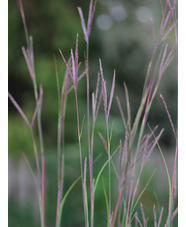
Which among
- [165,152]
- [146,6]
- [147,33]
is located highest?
[146,6]

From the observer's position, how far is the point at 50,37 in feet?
11.7

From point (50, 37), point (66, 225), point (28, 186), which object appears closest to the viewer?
point (66, 225)

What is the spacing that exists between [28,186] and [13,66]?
4.14ft

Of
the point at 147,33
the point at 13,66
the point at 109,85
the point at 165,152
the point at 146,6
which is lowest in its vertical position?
the point at 165,152

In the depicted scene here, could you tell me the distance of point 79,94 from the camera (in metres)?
3.47

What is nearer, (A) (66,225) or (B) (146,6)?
(A) (66,225)

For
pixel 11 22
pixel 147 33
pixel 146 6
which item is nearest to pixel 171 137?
pixel 147 33
